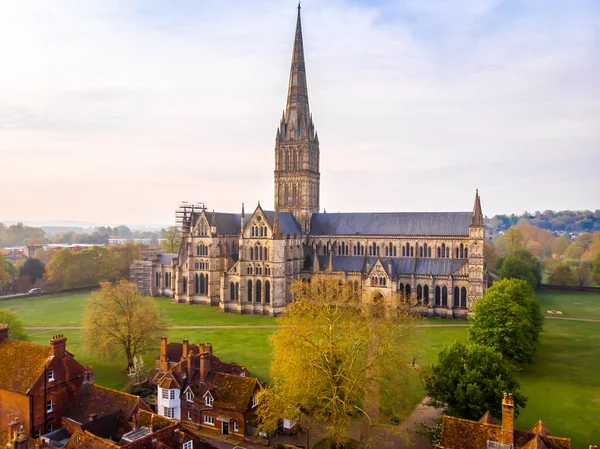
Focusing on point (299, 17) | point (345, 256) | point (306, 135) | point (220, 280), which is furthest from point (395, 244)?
point (299, 17)

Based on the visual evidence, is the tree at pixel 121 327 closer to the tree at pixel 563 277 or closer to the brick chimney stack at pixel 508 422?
the brick chimney stack at pixel 508 422

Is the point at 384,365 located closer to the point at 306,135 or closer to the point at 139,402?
the point at 139,402

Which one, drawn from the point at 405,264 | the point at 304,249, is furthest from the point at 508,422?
the point at 304,249

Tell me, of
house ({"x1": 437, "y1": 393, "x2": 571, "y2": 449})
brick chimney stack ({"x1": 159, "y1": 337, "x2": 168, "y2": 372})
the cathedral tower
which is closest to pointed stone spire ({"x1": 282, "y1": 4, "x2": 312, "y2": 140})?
the cathedral tower

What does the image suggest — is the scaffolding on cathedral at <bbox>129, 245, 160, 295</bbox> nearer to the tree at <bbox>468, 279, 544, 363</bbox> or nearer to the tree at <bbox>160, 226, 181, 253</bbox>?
the tree at <bbox>160, 226, 181, 253</bbox>

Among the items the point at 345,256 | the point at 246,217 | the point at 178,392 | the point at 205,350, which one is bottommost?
the point at 178,392

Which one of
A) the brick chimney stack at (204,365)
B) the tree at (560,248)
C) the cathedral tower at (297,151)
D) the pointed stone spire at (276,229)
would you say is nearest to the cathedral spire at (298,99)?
the cathedral tower at (297,151)
